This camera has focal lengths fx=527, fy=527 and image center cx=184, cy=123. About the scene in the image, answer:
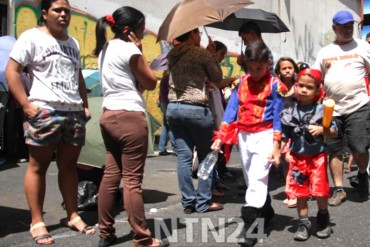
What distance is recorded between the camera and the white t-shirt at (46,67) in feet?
13.8

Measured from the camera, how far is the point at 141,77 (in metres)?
3.98

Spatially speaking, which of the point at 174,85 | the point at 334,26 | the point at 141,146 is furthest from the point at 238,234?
the point at 334,26

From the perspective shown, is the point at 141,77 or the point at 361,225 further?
the point at 361,225

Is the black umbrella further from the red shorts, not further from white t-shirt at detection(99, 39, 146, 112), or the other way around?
white t-shirt at detection(99, 39, 146, 112)

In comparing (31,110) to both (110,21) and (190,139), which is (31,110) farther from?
(190,139)

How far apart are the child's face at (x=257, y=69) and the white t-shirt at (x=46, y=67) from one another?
1493 millimetres

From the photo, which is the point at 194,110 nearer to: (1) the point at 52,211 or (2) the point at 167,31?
(2) the point at 167,31

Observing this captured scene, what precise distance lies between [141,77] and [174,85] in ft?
3.62

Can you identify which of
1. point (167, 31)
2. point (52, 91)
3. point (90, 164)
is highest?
point (167, 31)

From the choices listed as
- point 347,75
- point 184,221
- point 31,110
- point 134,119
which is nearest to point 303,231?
point 184,221

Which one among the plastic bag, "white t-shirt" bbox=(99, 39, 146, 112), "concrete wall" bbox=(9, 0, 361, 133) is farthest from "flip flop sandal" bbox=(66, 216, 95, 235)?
"concrete wall" bbox=(9, 0, 361, 133)

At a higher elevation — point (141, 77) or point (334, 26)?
point (334, 26)

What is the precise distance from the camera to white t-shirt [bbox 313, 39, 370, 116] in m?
5.62

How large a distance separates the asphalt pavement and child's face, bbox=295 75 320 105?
1.16 metres
